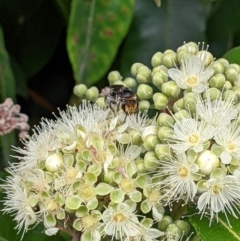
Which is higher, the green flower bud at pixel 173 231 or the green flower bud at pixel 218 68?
the green flower bud at pixel 218 68

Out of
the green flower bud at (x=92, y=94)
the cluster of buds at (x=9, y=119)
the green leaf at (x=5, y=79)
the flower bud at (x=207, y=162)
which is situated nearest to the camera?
the flower bud at (x=207, y=162)

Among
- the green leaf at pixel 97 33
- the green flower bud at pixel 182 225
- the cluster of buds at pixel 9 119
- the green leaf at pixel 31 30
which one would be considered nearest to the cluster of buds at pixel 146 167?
the green flower bud at pixel 182 225

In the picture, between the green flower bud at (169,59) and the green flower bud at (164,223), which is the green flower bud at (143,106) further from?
the green flower bud at (164,223)

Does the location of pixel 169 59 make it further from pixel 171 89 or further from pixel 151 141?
pixel 151 141

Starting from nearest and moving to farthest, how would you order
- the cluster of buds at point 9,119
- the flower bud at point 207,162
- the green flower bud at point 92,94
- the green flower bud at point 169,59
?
the flower bud at point 207,162 < the green flower bud at point 169,59 < the green flower bud at point 92,94 < the cluster of buds at point 9,119

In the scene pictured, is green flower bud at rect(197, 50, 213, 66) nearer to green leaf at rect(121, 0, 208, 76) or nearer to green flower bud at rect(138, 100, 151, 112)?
green flower bud at rect(138, 100, 151, 112)

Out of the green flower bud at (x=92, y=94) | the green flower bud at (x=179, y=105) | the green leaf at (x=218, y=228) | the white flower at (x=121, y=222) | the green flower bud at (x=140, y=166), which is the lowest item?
the green leaf at (x=218, y=228)
